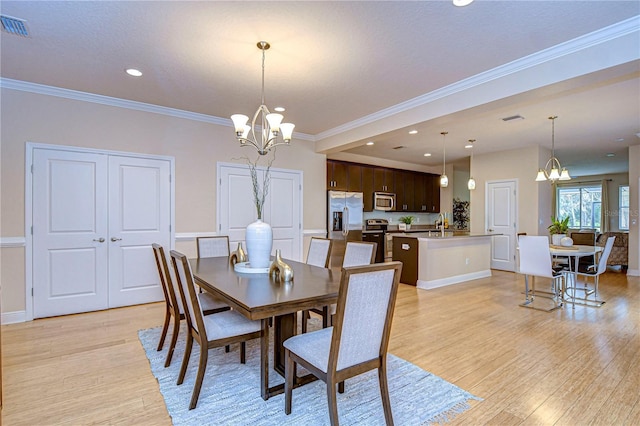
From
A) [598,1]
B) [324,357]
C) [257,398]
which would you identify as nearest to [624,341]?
[598,1]

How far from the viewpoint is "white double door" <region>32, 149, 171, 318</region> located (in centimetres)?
367

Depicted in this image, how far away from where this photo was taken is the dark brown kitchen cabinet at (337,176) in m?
6.62

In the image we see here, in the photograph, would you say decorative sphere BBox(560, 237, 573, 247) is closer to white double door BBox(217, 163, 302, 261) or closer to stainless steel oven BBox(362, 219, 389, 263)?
stainless steel oven BBox(362, 219, 389, 263)

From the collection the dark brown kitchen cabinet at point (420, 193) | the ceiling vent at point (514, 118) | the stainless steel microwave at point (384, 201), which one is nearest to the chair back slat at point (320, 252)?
the ceiling vent at point (514, 118)

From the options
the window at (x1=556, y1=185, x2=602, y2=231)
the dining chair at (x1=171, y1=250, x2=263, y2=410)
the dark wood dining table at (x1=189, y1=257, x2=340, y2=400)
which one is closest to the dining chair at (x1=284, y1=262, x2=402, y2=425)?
the dark wood dining table at (x1=189, y1=257, x2=340, y2=400)

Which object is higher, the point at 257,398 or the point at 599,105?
the point at 599,105

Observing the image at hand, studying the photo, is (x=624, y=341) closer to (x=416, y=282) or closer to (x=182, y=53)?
(x=416, y=282)

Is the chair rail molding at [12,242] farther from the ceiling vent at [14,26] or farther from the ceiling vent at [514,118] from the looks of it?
the ceiling vent at [514,118]

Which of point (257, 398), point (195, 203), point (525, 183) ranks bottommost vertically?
point (257, 398)

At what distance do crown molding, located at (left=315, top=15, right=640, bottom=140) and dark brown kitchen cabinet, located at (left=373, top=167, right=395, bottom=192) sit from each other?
318cm

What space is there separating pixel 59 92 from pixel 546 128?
6700 millimetres

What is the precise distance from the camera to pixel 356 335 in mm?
1664

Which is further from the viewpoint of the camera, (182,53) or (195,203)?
(195,203)

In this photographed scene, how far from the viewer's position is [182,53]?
277cm
